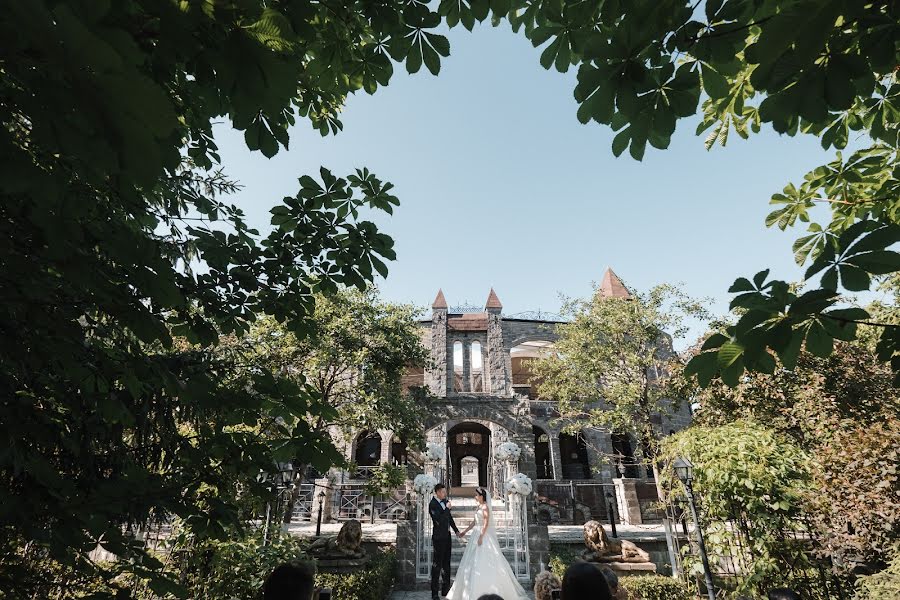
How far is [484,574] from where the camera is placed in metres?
7.62

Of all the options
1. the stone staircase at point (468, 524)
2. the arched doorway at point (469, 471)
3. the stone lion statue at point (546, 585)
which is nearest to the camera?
the stone lion statue at point (546, 585)

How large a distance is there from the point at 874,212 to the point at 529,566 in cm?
898

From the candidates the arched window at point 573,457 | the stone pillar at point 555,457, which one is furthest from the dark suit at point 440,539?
the arched window at point 573,457

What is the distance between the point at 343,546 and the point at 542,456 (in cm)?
1753

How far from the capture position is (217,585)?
575 cm

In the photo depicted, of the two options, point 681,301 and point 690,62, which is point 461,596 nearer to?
point 690,62

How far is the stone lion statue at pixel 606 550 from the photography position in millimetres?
8891

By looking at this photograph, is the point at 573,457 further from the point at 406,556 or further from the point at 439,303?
the point at 406,556

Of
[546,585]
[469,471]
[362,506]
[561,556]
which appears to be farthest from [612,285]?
[546,585]

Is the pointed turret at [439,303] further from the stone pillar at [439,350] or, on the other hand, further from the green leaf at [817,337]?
the green leaf at [817,337]

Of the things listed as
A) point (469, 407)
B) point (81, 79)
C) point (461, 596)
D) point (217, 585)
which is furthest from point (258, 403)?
point (469, 407)

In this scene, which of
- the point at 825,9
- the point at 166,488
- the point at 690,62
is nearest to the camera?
the point at 825,9

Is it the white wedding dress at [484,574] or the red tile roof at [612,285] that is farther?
the red tile roof at [612,285]

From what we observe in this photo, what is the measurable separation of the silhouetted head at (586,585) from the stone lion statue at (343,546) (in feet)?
24.3
